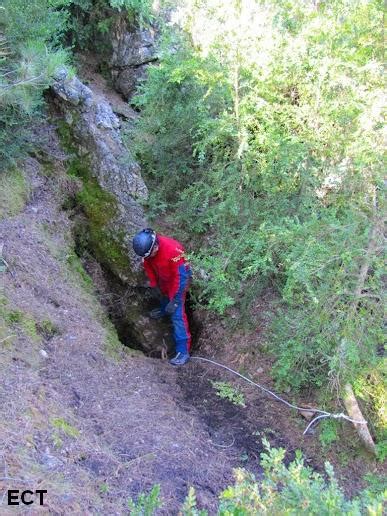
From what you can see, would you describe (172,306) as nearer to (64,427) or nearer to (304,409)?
(304,409)

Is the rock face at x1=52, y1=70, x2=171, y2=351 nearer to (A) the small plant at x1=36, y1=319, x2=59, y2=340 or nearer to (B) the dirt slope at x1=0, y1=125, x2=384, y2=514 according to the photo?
(B) the dirt slope at x1=0, y1=125, x2=384, y2=514

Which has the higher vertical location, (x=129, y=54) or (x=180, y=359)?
(x=129, y=54)

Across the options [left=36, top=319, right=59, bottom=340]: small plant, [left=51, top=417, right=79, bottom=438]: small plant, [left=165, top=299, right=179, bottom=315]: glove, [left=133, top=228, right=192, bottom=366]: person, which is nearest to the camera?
[left=51, top=417, right=79, bottom=438]: small plant

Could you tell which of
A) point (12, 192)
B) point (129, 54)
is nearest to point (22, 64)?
point (12, 192)

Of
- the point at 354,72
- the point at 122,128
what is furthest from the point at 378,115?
the point at 122,128

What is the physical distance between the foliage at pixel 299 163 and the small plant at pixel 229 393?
49 cm

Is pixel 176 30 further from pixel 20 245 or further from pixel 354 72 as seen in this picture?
pixel 20 245

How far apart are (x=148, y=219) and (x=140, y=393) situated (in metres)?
2.74

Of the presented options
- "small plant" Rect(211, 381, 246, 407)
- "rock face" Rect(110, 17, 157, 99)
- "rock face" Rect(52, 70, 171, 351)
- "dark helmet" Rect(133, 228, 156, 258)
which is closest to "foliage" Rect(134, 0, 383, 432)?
"small plant" Rect(211, 381, 246, 407)

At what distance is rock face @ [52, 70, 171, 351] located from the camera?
21.3 feet

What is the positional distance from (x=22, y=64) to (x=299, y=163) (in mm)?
3326

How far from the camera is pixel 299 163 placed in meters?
4.80

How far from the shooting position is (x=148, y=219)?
21.7 ft

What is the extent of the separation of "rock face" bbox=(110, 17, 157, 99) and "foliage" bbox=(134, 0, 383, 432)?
10.6ft
